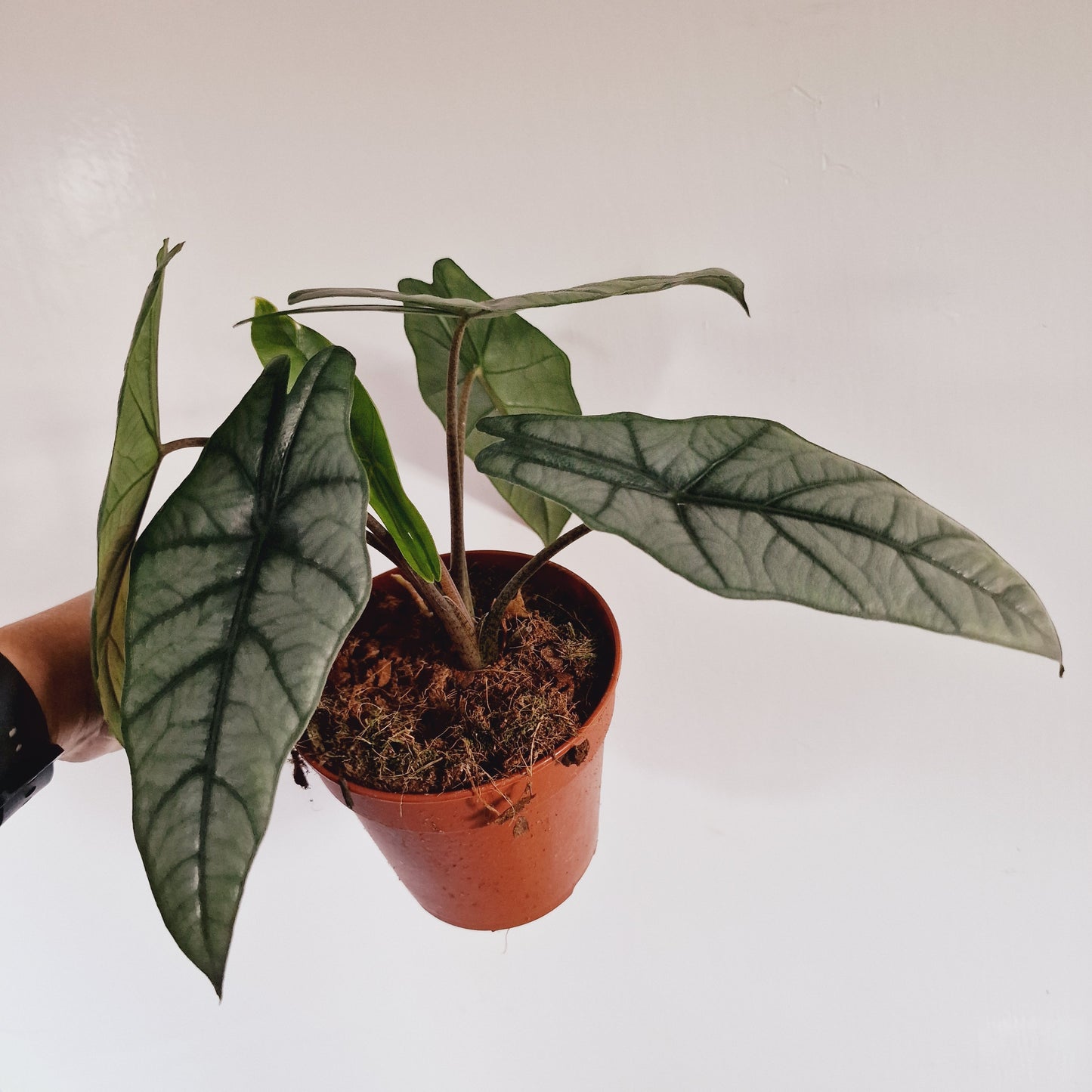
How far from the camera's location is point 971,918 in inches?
45.1

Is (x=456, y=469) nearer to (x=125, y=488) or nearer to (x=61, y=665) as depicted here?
(x=125, y=488)

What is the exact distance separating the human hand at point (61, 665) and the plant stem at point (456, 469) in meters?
0.41

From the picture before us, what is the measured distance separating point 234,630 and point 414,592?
17.2 inches

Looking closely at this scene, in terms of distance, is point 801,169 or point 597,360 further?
point 597,360

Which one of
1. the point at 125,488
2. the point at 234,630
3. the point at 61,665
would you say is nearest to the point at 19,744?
the point at 61,665

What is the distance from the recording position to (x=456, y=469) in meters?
0.81

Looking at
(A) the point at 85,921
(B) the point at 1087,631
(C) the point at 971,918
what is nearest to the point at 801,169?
(B) the point at 1087,631

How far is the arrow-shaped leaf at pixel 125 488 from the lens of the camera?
655 mm

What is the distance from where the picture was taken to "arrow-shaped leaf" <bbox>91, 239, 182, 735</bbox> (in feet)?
2.15

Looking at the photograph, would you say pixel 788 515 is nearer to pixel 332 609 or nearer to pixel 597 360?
pixel 332 609

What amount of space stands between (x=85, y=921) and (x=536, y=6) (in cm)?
144

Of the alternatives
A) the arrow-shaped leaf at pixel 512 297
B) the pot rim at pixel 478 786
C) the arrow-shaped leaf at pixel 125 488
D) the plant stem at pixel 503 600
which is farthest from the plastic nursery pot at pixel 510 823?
the arrow-shaped leaf at pixel 512 297

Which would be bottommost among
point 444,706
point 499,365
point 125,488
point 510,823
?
point 510,823

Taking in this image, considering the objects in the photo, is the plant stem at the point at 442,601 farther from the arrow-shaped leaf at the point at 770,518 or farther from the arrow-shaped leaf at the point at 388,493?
the arrow-shaped leaf at the point at 770,518
